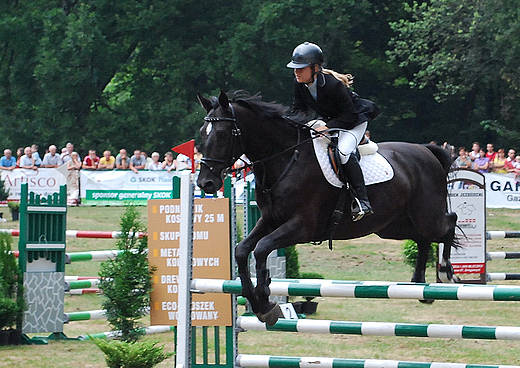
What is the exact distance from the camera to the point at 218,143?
5062mm

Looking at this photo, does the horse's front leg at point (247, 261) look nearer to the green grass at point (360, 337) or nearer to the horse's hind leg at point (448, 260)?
the horse's hind leg at point (448, 260)

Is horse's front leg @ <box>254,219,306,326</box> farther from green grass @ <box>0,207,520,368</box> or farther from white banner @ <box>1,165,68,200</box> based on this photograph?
white banner @ <box>1,165,68,200</box>

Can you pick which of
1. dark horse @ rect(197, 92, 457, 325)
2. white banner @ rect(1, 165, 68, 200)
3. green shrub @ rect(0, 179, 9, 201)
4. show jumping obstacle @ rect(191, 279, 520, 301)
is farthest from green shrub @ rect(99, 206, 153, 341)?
green shrub @ rect(0, 179, 9, 201)

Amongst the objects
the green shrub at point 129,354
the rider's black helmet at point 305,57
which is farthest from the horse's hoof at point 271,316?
the rider's black helmet at point 305,57

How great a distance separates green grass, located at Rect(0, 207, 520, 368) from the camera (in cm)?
664

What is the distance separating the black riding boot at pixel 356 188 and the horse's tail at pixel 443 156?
138 cm

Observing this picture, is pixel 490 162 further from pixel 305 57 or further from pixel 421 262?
pixel 305 57

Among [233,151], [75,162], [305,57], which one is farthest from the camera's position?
[75,162]

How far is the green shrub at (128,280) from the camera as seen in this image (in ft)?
21.5

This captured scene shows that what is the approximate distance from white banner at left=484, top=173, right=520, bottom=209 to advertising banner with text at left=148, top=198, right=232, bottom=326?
12.8 meters

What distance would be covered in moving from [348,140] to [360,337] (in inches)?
117

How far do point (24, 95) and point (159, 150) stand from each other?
5.93m

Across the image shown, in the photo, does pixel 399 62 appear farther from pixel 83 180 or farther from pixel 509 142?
pixel 83 180

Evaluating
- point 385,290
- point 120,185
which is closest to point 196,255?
point 385,290
